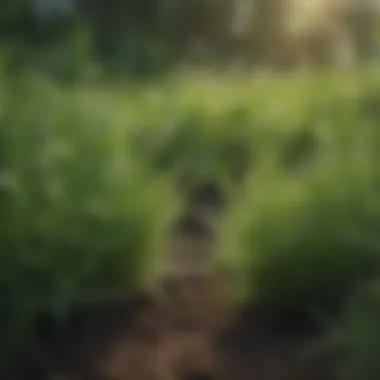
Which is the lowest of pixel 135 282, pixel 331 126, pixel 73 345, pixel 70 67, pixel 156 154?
pixel 73 345

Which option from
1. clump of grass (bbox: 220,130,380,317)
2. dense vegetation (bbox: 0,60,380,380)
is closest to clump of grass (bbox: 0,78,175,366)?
dense vegetation (bbox: 0,60,380,380)

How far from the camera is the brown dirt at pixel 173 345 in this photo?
2.21 m

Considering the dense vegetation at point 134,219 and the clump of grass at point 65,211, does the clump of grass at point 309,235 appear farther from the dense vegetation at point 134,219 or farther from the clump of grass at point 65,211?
the clump of grass at point 65,211

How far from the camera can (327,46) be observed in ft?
20.1

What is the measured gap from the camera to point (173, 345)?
2338 millimetres

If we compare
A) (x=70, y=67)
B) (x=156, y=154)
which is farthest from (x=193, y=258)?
(x=70, y=67)

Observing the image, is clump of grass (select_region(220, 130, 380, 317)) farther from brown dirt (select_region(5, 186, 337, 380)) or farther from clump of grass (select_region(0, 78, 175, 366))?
clump of grass (select_region(0, 78, 175, 366))

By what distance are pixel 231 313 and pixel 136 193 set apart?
1.16ft

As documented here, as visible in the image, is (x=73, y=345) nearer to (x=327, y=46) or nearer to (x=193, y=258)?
(x=193, y=258)

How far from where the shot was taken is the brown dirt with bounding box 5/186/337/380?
2.21 meters

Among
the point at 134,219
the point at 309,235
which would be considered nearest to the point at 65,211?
the point at 134,219

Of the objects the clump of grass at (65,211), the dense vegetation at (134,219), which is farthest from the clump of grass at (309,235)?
the clump of grass at (65,211)

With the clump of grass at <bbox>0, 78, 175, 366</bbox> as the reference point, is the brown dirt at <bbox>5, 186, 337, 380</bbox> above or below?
below

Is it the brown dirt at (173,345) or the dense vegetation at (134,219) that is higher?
the dense vegetation at (134,219)
